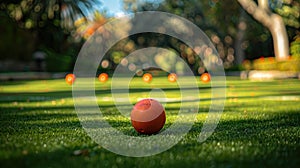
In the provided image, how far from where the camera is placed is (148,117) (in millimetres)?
5961

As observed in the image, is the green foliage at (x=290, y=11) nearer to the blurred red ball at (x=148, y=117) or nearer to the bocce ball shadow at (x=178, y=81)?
the bocce ball shadow at (x=178, y=81)

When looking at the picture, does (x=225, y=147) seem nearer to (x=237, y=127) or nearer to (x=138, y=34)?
(x=237, y=127)

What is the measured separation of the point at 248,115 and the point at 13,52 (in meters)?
30.8

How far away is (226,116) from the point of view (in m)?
8.63

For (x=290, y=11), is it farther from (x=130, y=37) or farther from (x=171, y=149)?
(x=171, y=149)

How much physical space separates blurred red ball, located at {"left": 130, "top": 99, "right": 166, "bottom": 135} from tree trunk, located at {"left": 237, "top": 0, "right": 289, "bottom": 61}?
22.9 meters

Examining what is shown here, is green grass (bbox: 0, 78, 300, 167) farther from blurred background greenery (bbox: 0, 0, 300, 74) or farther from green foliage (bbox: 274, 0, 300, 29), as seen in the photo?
green foliage (bbox: 274, 0, 300, 29)

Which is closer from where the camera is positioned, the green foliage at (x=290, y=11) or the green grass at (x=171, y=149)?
the green grass at (x=171, y=149)

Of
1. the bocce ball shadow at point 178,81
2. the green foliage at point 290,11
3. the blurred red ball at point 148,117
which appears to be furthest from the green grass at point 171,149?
the green foliage at point 290,11

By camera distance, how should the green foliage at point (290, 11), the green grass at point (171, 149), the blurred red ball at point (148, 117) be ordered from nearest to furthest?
the green grass at point (171, 149) < the blurred red ball at point (148, 117) < the green foliage at point (290, 11)

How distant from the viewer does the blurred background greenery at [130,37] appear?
36125 millimetres

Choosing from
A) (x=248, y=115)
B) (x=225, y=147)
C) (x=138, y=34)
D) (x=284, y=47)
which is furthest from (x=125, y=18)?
(x=225, y=147)

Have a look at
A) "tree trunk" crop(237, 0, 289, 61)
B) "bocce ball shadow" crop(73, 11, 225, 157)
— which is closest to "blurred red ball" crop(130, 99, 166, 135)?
"bocce ball shadow" crop(73, 11, 225, 157)

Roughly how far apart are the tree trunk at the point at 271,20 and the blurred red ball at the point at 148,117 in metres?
22.9
